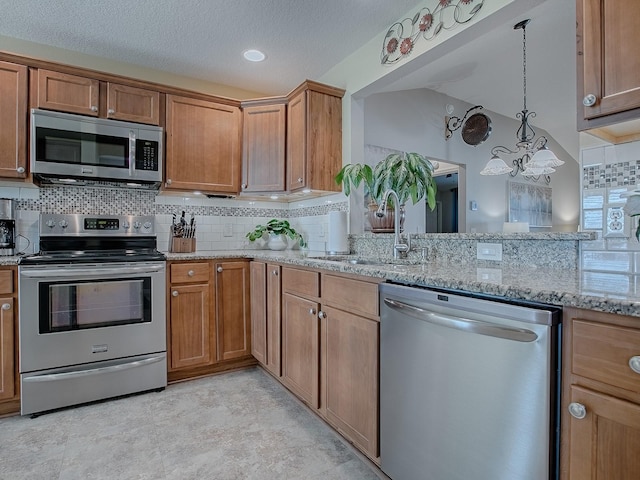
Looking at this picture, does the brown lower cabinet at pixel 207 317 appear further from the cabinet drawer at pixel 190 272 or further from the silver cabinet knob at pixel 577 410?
the silver cabinet knob at pixel 577 410

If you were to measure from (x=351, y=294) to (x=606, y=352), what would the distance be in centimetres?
95

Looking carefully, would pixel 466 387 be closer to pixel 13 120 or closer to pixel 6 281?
pixel 6 281

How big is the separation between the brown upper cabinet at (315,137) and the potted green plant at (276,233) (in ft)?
1.63

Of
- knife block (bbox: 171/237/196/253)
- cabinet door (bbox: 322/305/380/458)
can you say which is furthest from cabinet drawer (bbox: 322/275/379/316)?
knife block (bbox: 171/237/196/253)

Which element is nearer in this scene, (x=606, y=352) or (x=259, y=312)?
(x=606, y=352)

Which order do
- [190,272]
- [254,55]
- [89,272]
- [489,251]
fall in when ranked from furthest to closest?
[254,55] < [190,272] < [89,272] < [489,251]

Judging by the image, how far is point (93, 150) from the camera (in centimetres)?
247

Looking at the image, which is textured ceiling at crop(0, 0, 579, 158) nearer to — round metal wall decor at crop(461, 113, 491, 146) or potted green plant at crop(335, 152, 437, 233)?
round metal wall decor at crop(461, 113, 491, 146)

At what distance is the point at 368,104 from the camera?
348cm

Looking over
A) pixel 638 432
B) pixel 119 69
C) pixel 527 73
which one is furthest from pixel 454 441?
pixel 527 73

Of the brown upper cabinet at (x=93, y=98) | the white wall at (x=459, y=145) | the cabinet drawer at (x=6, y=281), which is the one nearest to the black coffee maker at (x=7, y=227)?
the cabinet drawer at (x=6, y=281)

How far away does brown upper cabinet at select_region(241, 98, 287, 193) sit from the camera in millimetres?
2928

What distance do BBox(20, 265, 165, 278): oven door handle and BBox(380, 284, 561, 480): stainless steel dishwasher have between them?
1661 millimetres

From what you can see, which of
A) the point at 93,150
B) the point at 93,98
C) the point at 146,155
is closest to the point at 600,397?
the point at 146,155
